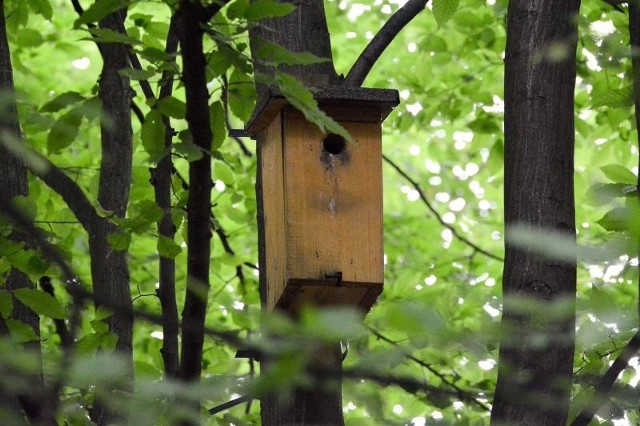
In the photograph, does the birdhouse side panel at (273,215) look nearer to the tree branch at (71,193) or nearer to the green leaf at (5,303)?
the tree branch at (71,193)

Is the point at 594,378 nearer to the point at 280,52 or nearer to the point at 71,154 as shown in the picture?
the point at 280,52

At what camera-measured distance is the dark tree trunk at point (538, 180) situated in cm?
269

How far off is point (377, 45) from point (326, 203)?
20.3 inches

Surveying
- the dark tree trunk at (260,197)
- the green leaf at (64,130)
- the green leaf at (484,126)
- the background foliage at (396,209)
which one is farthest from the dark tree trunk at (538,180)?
the green leaf at (484,126)

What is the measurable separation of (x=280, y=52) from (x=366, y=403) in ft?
2.35

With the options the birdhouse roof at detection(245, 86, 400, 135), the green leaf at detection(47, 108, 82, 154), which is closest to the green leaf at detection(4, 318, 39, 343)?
the green leaf at detection(47, 108, 82, 154)

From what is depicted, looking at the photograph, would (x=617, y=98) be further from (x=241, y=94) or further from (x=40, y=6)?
(x=40, y=6)

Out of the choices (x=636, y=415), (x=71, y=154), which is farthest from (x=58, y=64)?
(x=636, y=415)

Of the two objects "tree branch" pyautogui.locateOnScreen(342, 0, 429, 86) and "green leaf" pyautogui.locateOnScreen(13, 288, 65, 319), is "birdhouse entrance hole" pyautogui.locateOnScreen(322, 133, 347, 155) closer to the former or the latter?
"tree branch" pyautogui.locateOnScreen(342, 0, 429, 86)

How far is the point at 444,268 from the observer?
5207mm

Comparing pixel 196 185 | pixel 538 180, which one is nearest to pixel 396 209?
pixel 538 180

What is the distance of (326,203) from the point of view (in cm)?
288

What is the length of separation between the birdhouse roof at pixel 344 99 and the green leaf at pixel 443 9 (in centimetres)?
49

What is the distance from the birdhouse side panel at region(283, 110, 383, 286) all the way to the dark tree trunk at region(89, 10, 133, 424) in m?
0.96
